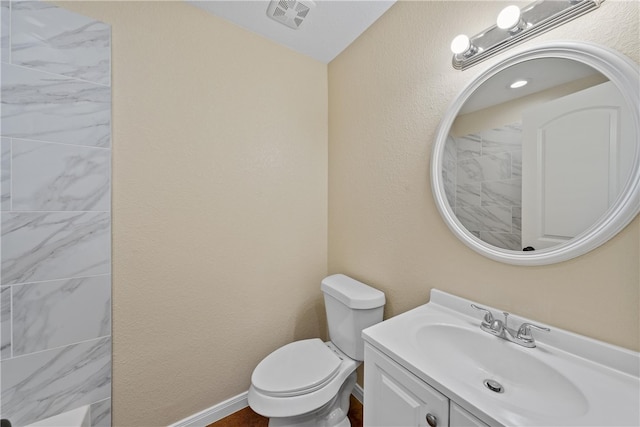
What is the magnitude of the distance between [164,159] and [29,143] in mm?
458

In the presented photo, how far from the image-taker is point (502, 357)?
0.81 metres

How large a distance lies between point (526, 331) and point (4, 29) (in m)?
2.21

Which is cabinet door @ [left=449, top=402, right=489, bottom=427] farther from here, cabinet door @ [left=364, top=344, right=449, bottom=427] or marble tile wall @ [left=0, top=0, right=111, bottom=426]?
marble tile wall @ [left=0, top=0, right=111, bottom=426]

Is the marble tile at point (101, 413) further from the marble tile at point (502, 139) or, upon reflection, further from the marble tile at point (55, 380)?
the marble tile at point (502, 139)

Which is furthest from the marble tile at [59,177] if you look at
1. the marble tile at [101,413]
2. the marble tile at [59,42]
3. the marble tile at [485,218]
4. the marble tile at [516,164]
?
the marble tile at [516,164]

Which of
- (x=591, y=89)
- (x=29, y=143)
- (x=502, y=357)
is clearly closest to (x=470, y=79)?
(x=591, y=89)

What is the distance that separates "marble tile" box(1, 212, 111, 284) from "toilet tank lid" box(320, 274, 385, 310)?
111 centimetres

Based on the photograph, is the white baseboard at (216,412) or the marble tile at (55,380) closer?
the marble tile at (55,380)

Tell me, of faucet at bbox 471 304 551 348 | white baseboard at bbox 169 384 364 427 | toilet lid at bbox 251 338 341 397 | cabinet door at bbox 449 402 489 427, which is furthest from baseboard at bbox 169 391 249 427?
faucet at bbox 471 304 551 348

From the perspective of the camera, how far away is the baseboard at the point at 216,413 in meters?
1.32

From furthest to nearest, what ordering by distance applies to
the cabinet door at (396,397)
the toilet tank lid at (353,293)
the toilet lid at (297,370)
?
the toilet tank lid at (353,293), the toilet lid at (297,370), the cabinet door at (396,397)

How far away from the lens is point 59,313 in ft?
3.40

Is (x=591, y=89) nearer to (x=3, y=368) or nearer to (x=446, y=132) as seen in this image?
(x=446, y=132)

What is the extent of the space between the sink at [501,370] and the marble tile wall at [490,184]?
36 centimetres
